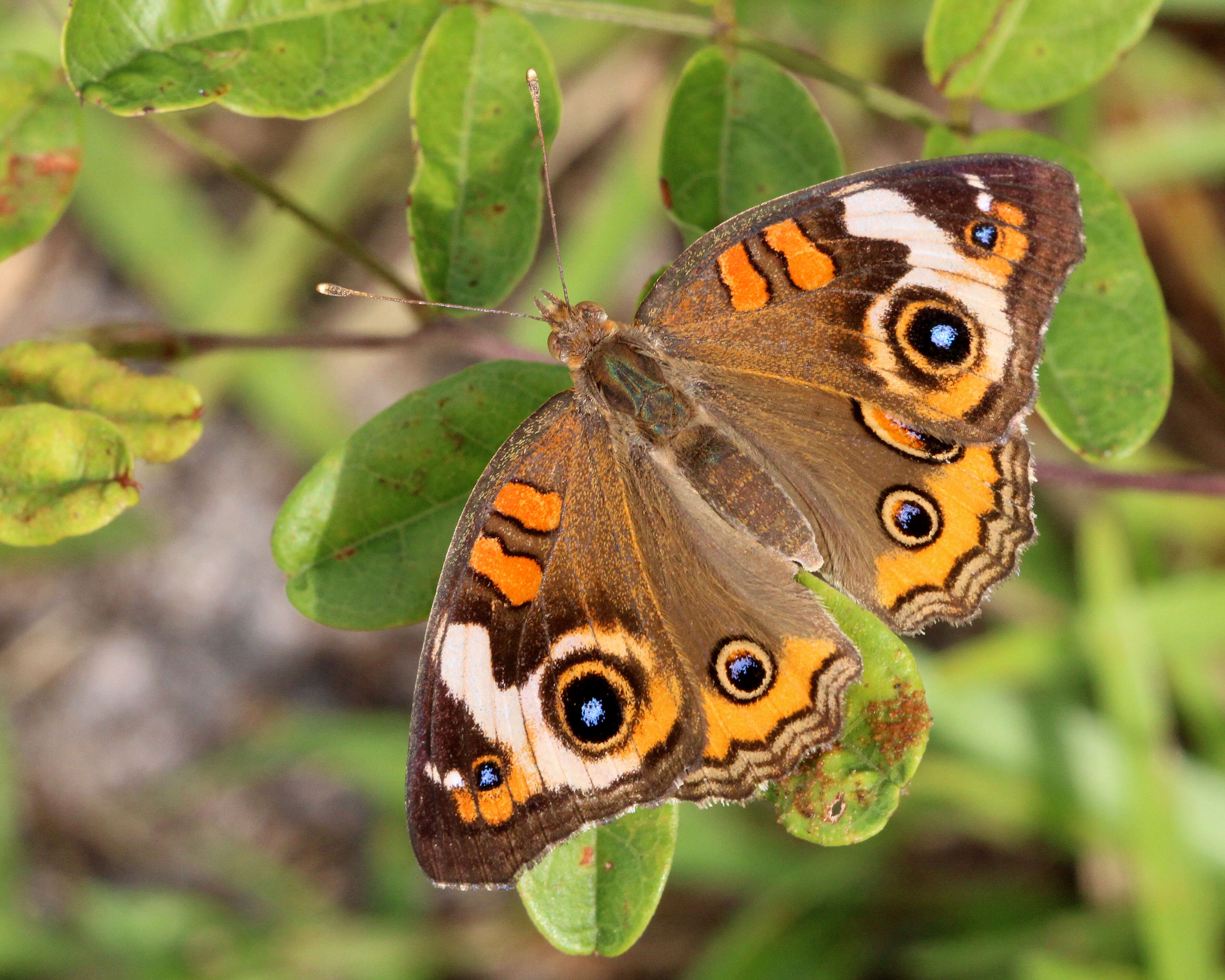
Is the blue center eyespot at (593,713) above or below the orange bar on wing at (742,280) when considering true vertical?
below

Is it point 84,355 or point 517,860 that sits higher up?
point 84,355

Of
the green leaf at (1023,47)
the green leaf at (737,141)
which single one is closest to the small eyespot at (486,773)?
the green leaf at (737,141)

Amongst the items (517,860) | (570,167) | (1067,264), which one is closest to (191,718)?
(570,167)

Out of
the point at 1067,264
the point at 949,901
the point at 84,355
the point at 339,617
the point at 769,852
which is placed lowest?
the point at 949,901

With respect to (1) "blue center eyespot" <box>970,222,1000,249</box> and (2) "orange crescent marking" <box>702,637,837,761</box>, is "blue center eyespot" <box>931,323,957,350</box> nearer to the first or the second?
(1) "blue center eyespot" <box>970,222,1000,249</box>

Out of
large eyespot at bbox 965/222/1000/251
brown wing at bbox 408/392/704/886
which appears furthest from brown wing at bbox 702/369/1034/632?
brown wing at bbox 408/392/704/886

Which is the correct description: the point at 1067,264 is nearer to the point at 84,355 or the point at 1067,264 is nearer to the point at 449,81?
the point at 449,81

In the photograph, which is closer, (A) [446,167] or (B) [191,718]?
(A) [446,167]

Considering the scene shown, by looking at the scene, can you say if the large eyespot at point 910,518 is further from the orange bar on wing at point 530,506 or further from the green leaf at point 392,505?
the green leaf at point 392,505
